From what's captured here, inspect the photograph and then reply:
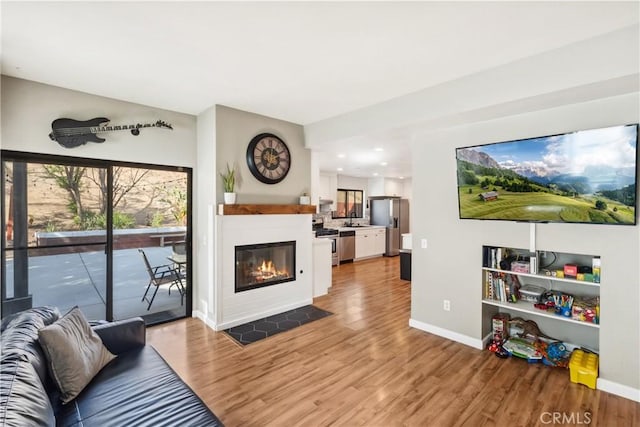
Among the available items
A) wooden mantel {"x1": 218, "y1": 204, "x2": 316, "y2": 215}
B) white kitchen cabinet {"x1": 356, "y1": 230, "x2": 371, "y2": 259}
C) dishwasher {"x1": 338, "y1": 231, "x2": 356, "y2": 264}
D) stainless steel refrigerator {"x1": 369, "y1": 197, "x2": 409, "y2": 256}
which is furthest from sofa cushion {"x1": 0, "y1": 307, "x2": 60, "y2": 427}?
stainless steel refrigerator {"x1": 369, "y1": 197, "x2": 409, "y2": 256}

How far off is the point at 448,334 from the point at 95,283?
4130 millimetres

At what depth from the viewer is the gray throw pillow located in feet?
5.55

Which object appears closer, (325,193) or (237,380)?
(237,380)

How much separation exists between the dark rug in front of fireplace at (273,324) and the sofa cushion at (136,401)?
145 centimetres

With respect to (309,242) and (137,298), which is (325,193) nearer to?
(309,242)

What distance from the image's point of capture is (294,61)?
2545 mm

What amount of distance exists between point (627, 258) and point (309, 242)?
3.43m

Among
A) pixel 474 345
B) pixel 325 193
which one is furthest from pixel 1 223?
pixel 325 193

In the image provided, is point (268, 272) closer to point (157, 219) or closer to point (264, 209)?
point (264, 209)

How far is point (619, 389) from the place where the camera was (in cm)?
240

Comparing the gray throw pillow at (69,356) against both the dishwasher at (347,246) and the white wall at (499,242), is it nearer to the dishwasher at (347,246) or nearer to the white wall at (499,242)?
the white wall at (499,242)

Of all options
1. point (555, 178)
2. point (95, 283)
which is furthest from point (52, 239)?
point (555, 178)

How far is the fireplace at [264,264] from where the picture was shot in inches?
152

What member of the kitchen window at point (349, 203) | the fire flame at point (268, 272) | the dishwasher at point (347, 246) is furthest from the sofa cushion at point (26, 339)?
the kitchen window at point (349, 203)
